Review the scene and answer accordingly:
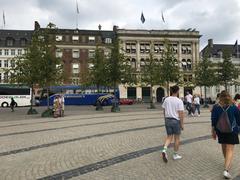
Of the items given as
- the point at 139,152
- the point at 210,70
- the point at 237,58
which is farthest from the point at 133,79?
the point at 237,58

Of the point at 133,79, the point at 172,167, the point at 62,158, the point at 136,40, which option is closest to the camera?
the point at 172,167

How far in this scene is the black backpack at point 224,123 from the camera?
7.16m

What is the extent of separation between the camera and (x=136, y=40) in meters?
79.1

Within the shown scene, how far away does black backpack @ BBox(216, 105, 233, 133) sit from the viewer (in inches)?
282

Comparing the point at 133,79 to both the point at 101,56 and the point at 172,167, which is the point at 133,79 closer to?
the point at 101,56

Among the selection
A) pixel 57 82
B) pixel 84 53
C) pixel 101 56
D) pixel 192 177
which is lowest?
pixel 192 177

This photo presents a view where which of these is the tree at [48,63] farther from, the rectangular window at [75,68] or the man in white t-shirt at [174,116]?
the rectangular window at [75,68]

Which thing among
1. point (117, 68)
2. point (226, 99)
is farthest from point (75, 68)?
point (226, 99)

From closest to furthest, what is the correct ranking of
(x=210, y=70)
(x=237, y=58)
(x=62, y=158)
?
(x=62, y=158) → (x=210, y=70) → (x=237, y=58)

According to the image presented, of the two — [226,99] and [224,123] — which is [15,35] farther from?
[224,123]

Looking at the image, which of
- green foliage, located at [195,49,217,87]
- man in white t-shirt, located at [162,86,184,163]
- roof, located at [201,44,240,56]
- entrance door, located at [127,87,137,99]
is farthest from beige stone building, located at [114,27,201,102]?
man in white t-shirt, located at [162,86,184,163]

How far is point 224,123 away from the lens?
719 cm

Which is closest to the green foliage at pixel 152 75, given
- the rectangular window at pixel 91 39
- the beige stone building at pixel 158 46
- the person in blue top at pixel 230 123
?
the beige stone building at pixel 158 46

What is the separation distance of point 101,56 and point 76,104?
18.2 meters
